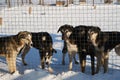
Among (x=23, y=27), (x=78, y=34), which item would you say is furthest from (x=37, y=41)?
(x=23, y=27)

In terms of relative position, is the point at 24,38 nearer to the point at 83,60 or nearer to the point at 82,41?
the point at 82,41

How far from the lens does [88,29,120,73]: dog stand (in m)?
8.10

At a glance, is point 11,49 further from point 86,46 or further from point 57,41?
point 57,41

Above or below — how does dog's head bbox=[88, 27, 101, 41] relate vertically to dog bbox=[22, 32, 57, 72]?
above

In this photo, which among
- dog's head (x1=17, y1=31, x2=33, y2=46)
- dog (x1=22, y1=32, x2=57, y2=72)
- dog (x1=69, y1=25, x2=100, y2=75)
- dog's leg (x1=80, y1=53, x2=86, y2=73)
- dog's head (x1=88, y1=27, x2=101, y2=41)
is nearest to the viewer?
dog's head (x1=88, y1=27, x2=101, y2=41)

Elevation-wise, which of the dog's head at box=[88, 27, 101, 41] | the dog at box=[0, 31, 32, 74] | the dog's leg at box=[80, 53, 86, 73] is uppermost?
the dog's head at box=[88, 27, 101, 41]

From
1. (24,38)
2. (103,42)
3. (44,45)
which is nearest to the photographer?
(103,42)

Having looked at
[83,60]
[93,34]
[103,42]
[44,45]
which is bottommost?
[83,60]

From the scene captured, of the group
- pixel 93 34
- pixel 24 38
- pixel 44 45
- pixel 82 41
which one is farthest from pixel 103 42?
pixel 24 38

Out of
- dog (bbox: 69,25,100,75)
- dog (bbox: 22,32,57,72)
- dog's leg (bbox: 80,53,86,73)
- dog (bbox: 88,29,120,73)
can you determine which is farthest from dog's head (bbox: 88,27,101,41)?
dog (bbox: 22,32,57,72)

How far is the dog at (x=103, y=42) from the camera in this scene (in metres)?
8.10

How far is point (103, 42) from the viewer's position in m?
8.27

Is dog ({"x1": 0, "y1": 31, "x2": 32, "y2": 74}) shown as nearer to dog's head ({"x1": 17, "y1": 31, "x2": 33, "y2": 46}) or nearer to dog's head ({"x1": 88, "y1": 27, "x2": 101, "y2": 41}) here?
dog's head ({"x1": 17, "y1": 31, "x2": 33, "y2": 46})

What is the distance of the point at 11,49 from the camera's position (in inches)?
348
